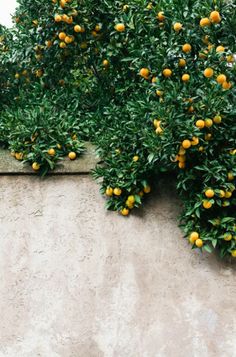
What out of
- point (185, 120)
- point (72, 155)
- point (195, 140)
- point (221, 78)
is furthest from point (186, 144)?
point (72, 155)

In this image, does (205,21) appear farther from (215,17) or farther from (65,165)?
(65,165)

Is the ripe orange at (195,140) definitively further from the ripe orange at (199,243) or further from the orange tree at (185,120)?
the ripe orange at (199,243)

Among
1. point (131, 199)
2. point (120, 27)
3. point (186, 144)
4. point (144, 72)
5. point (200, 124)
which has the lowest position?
point (131, 199)

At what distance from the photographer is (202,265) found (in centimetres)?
311

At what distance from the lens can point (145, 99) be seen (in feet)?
10.4

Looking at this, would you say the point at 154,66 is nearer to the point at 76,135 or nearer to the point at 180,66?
the point at 180,66

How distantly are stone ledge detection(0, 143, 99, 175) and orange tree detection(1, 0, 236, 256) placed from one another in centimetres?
10

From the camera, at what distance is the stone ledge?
11.2ft

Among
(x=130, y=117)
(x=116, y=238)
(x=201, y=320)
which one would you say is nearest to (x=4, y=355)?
(x=116, y=238)

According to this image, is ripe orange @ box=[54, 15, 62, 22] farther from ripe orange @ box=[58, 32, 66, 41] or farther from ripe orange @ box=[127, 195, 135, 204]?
ripe orange @ box=[127, 195, 135, 204]

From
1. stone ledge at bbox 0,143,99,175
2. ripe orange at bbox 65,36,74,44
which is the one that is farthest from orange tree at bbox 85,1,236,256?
ripe orange at bbox 65,36,74,44

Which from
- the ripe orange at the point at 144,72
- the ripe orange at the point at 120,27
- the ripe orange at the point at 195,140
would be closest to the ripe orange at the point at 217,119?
the ripe orange at the point at 195,140

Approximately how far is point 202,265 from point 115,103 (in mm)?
1592

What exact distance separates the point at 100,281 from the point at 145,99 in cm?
139
